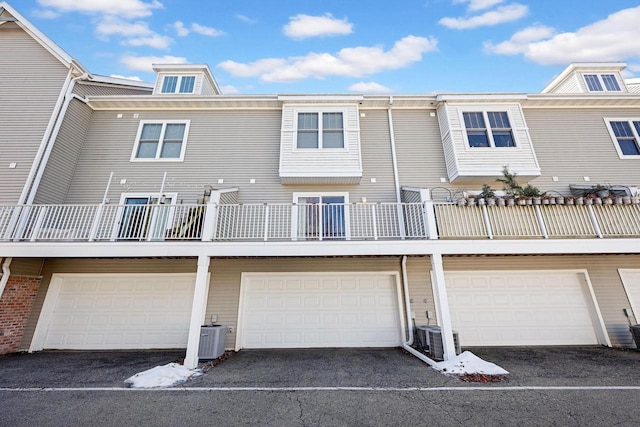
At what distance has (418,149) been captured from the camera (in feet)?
30.3

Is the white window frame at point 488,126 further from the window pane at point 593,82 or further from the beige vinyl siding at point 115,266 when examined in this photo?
the beige vinyl siding at point 115,266

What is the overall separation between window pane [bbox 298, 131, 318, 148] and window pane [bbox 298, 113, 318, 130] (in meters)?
0.27

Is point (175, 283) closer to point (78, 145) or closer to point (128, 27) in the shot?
point (78, 145)

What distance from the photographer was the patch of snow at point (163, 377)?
4712 mm

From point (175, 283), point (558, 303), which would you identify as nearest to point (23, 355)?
point (175, 283)

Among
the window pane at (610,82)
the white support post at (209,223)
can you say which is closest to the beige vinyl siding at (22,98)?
the white support post at (209,223)

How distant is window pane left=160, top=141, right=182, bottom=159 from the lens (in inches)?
359

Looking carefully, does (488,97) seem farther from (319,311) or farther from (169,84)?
(169,84)

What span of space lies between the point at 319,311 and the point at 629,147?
12.2 m

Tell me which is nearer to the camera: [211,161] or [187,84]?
[211,161]

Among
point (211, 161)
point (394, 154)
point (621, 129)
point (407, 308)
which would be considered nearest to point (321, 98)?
point (394, 154)

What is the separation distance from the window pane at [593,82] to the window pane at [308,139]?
11425 mm

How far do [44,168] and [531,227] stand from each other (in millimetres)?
13680

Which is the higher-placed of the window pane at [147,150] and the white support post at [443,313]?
the window pane at [147,150]
